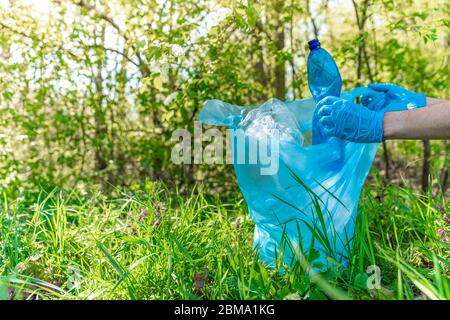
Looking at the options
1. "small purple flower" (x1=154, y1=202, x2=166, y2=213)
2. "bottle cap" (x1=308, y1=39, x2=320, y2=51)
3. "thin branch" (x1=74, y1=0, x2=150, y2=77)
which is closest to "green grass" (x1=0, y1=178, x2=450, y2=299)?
"small purple flower" (x1=154, y1=202, x2=166, y2=213)

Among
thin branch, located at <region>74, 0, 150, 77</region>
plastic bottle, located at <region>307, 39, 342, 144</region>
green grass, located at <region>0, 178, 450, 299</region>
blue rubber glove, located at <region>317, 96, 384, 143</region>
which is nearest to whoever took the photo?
green grass, located at <region>0, 178, 450, 299</region>

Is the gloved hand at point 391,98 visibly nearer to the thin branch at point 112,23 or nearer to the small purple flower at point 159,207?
the small purple flower at point 159,207

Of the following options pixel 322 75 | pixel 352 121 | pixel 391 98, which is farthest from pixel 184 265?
pixel 391 98

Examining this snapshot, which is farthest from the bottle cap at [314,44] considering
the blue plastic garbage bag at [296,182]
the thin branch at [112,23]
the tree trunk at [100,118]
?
the tree trunk at [100,118]

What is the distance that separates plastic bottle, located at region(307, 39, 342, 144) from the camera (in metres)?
1.87

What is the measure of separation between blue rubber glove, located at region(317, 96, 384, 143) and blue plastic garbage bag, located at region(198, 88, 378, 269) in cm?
11

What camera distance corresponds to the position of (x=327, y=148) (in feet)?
5.73

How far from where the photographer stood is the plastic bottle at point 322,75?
73.6 inches

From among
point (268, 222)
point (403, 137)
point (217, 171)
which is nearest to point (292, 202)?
point (268, 222)

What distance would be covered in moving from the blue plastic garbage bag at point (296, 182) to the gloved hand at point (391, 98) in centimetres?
19

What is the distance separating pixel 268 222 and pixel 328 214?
0.75ft

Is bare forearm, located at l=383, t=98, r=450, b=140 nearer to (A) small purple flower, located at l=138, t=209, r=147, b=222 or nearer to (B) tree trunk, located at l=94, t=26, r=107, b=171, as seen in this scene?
(A) small purple flower, located at l=138, t=209, r=147, b=222
